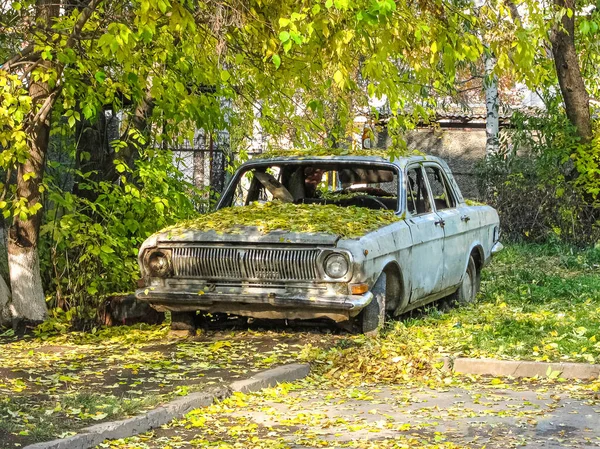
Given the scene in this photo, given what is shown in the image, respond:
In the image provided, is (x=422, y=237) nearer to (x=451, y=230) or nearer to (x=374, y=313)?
(x=451, y=230)

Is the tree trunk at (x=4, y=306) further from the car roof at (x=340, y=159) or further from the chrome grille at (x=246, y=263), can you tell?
the car roof at (x=340, y=159)

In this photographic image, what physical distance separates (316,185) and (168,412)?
513cm

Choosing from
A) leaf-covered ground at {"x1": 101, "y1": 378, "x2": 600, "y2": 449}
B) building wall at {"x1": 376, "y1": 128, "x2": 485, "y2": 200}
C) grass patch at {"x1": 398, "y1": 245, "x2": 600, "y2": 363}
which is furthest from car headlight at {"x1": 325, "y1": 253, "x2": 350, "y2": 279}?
building wall at {"x1": 376, "y1": 128, "x2": 485, "y2": 200}

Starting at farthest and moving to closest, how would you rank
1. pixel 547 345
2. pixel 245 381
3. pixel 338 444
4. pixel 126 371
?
1. pixel 547 345
2. pixel 126 371
3. pixel 245 381
4. pixel 338 444

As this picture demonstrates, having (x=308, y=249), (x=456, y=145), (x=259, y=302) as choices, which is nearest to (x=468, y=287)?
(x=308, y=249)

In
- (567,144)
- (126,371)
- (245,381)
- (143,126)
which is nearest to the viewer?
(245,381)

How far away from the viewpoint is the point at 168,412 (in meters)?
7.03

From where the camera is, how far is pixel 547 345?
920cm

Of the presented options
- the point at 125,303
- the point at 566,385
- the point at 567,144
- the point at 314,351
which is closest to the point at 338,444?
the point at 566,385

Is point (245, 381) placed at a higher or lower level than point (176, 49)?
lower

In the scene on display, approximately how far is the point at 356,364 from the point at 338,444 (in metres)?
2.64

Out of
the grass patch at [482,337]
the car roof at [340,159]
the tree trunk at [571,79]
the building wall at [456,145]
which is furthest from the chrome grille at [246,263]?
the building wall at [456,145]

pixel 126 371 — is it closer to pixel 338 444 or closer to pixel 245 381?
pixel 245 381

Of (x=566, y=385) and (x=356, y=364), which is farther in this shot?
(x=356, y=364)
